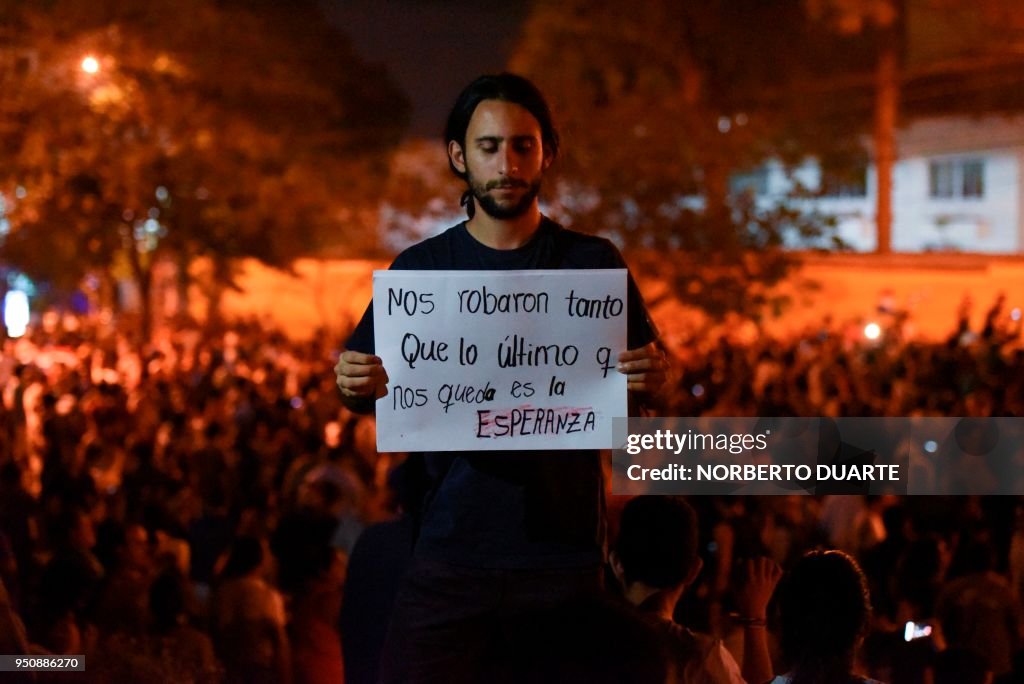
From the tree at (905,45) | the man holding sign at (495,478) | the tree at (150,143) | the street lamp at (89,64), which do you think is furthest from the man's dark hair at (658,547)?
the tree at (905,45)

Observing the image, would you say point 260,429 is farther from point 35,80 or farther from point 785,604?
point 785,604

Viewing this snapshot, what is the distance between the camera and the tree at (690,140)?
689 inches

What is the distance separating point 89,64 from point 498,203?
42.4 ft

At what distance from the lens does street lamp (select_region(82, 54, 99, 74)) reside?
14.5 metres

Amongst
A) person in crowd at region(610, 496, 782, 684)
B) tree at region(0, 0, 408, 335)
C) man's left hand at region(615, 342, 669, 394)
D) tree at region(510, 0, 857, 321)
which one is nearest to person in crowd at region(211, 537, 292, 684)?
person in crowd at region(610, 496, 782, 684)

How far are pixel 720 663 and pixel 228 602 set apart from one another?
244 centimetres

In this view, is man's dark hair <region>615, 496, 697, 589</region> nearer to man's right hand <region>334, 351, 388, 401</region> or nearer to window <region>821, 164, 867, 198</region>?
man's right hand <region>334, 351, 388, 401</region>

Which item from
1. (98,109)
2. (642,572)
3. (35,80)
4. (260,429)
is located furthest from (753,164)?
(642,572)

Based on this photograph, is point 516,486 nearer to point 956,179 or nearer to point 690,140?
point 690,140

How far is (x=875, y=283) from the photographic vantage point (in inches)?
957

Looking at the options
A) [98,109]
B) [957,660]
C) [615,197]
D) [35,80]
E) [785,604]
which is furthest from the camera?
[615,197]

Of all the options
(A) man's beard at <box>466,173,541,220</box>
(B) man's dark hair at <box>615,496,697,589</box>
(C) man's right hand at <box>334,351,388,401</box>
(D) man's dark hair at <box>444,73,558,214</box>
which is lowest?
(B) man's dark hair at <box>615,496,697,589</box>

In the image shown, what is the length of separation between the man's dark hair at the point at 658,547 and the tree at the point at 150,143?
1115 cm

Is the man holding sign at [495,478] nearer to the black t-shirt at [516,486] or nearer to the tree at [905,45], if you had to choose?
the black t-shirt at [516,486]
